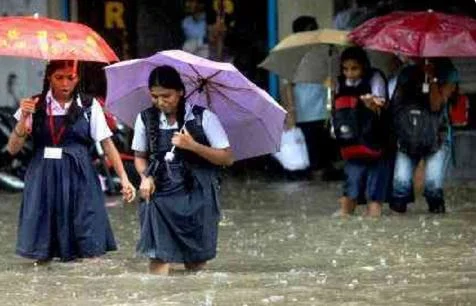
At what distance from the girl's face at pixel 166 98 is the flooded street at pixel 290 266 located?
1022mm

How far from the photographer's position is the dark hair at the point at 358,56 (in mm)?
12156

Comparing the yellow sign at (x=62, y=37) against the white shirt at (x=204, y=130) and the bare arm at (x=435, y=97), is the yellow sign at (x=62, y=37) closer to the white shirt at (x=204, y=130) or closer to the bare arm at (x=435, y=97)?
the white shirt at (x=204, y=130)

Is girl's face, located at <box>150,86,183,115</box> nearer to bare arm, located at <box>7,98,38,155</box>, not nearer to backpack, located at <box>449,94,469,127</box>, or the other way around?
A: bare arm, located at <box>7,98,38,155</box>

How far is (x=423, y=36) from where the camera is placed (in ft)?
39.2

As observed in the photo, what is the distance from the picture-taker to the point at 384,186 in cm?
1255

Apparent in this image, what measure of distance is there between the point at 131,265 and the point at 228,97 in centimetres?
140

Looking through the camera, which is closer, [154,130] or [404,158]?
[154,130]

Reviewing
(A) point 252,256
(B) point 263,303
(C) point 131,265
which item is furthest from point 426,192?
(B) point 263,303

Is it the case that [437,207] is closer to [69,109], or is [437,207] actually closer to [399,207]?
[399,207]

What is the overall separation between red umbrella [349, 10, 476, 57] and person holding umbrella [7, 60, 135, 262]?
9.61 ft

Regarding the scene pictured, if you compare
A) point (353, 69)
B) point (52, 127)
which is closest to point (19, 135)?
point (52, 127)

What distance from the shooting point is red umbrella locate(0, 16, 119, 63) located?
31.1ft

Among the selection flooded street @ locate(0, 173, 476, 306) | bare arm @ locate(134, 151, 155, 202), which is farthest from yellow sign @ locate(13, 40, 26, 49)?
flooded street @ locate(0, 173, 476, 306)

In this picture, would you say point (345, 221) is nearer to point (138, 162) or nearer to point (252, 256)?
point (252, 256)
